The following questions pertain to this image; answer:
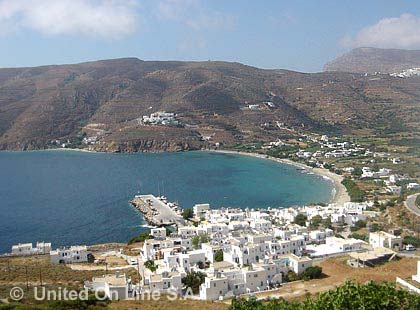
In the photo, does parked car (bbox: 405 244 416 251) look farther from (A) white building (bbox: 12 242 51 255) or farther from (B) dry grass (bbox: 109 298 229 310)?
(A) white building (bbox: 12 242 51 255)

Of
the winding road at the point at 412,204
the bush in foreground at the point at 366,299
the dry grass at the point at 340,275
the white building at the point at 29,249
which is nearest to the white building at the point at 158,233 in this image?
the white building at the point at 29,249

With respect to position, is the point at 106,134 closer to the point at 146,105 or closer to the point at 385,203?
the point at 146,105

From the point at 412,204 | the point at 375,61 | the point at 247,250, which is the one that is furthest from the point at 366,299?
the point at 375,61

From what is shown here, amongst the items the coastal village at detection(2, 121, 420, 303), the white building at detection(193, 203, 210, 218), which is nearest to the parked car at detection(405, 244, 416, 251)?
the coastal village at detection(2, 121, 420, 303)

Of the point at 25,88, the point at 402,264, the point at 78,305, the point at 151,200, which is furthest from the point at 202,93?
the point at 78,305

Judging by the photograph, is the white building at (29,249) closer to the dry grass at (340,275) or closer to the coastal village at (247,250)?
the coastal village at (247,250)

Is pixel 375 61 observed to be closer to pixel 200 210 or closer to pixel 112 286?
pixel 200 210
